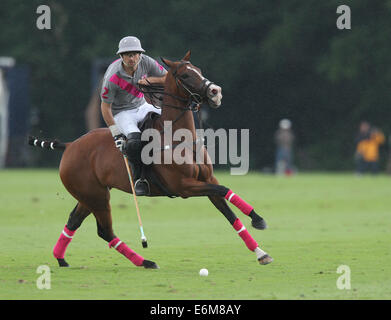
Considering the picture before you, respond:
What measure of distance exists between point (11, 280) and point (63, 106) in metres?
39.1

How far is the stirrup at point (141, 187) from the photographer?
420 inches

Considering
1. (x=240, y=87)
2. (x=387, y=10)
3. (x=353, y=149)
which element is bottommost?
(x=353, y=149)

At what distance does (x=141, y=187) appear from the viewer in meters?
10.7

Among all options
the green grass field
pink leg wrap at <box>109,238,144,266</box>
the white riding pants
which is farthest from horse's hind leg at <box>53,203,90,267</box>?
the white riding pants

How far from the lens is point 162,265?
36.4 feet

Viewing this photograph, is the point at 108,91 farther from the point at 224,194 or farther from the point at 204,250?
the point at 204,250

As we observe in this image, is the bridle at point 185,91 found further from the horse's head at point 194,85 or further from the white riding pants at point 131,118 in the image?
the white riding pants at point 131,118

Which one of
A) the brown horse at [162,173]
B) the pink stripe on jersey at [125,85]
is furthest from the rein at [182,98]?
the pink stripe on jersey at [125,85]

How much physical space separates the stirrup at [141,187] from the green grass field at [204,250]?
90cm

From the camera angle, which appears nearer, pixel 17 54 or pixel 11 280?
pixel 11 280

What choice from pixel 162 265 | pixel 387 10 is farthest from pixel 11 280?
pixel 387 10

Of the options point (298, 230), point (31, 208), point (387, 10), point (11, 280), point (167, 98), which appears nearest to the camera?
point (11, 280)

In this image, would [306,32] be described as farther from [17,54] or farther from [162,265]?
[162,265]

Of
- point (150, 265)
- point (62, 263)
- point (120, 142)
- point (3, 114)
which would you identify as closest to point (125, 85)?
point (120, 142)
